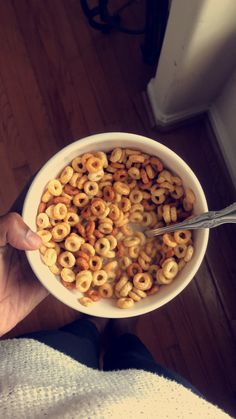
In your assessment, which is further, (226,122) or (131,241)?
(226,122)

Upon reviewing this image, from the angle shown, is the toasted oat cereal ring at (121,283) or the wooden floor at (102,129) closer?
Result: the toasted oat cereal ring at (121,283)

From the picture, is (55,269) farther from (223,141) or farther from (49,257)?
(223,141)

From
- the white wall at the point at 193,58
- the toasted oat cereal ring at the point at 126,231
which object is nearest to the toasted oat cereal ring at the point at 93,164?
the toasted oat cereal ring at the point at 126,231

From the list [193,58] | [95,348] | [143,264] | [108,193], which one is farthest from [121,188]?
[95,348]

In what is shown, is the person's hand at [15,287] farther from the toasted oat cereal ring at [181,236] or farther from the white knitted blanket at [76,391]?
the toasted oat cereal ring at [181,236]

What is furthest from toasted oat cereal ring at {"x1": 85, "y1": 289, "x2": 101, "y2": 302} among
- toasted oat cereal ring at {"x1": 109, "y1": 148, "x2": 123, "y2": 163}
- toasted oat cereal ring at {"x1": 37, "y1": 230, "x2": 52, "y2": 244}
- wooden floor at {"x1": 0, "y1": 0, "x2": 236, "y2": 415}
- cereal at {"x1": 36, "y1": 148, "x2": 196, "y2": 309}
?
wooden floor at {"x1": 0, "y1": 0, "x2": 236, "y2": 415}

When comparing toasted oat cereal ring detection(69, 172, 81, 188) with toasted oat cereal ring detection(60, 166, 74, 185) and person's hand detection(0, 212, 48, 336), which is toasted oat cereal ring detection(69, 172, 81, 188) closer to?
toasted oat cereal ring detection(60, 166, 74, 185)
